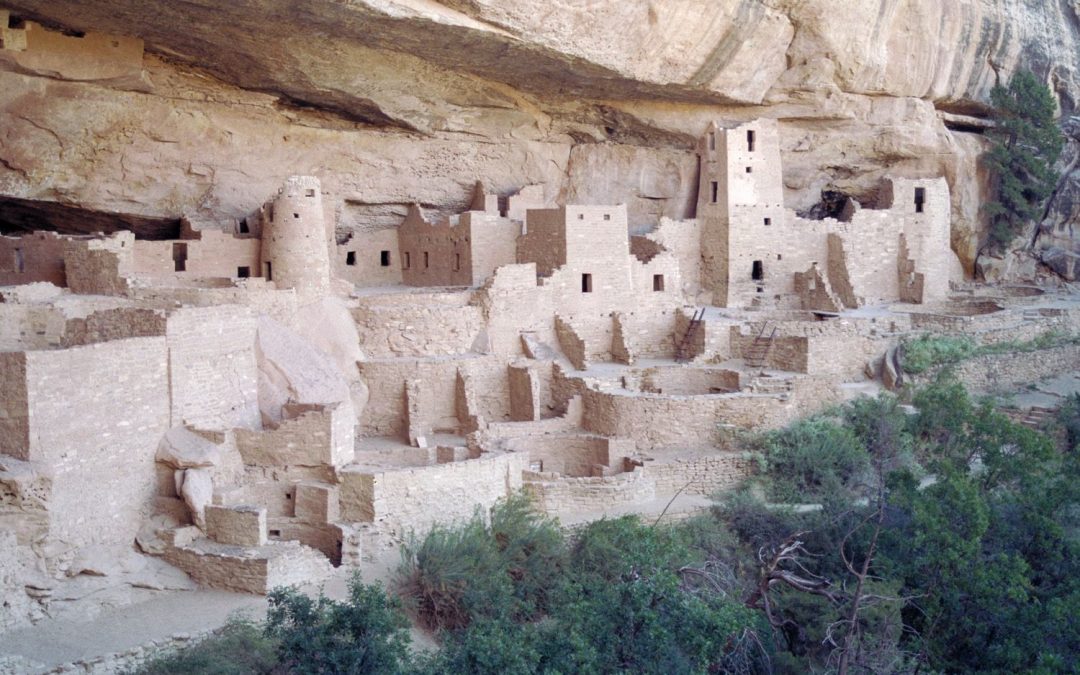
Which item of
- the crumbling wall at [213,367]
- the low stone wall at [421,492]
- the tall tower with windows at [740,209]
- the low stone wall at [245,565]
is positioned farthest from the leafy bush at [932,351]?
the low stone wall at [245,565]

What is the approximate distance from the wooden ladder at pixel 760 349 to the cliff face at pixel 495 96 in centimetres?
391

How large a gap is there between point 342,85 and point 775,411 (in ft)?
23.9

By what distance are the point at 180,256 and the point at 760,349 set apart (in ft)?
26.6

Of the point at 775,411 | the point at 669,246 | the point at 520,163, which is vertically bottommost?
the point at 775,411

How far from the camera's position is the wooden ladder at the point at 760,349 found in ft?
61.4

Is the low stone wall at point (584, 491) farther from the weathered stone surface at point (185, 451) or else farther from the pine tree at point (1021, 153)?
the pine tree at point (1021, 153)

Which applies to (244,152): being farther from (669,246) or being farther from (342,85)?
(669,246)

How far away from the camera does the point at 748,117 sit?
21.7m

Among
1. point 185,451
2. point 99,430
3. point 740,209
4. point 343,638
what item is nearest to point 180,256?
point 185,451

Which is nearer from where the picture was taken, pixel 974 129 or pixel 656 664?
pixel 656 664

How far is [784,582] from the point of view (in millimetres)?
12359

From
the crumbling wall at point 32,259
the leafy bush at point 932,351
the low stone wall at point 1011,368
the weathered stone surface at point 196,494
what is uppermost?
the crumbling wall at point 32,259

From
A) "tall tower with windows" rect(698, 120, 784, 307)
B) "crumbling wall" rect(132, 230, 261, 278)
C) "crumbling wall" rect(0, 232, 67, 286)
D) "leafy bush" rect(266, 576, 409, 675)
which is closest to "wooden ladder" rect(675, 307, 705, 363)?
"tall tower with windows" rect(698, 120, 784, 307)

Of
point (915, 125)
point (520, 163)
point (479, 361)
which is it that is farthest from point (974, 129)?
point (479, 361)
